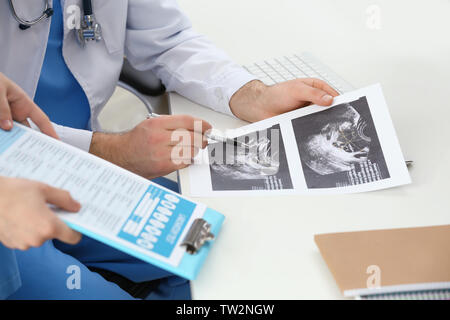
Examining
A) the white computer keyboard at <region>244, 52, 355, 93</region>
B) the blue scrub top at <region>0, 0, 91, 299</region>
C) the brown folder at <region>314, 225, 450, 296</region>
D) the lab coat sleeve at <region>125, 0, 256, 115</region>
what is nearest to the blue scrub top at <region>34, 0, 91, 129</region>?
the blue scrub top at <region>0, 0, 91, 299</region>

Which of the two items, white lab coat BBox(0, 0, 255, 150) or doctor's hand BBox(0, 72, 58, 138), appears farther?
white lab coat BBox(0, 0, 255, 150)

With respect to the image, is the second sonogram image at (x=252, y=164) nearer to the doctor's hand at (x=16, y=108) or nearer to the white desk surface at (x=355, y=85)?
the white desk surface at (x=355, y=85)

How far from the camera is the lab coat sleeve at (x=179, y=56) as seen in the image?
87 cm

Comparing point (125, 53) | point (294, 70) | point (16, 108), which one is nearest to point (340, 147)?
point (294, 70)

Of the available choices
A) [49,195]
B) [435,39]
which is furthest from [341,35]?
[49,195]

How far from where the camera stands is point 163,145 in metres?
0.73

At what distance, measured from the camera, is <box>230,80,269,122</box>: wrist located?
81cm

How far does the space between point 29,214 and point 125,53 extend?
0.67 metres

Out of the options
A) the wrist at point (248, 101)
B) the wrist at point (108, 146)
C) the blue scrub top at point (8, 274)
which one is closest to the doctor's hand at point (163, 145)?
the wrist at point (108, 146)

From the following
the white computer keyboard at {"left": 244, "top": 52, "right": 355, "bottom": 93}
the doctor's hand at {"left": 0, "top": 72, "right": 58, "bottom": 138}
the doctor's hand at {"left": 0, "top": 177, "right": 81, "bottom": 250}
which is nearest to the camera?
the doctor's hand at {"left": 0, "top": 177, "right": 81, "bottom": 250}

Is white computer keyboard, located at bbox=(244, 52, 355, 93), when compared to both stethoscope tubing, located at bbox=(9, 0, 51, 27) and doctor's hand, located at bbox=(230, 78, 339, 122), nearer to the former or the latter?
doctor's hand, located at bbox=(230, 78, 339, 122)

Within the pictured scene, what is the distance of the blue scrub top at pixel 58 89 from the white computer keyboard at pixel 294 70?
386 millimetres

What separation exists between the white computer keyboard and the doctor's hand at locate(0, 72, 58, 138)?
1.51 feet

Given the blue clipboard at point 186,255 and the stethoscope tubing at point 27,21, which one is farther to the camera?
the stethoscope tubing at point 27,21
